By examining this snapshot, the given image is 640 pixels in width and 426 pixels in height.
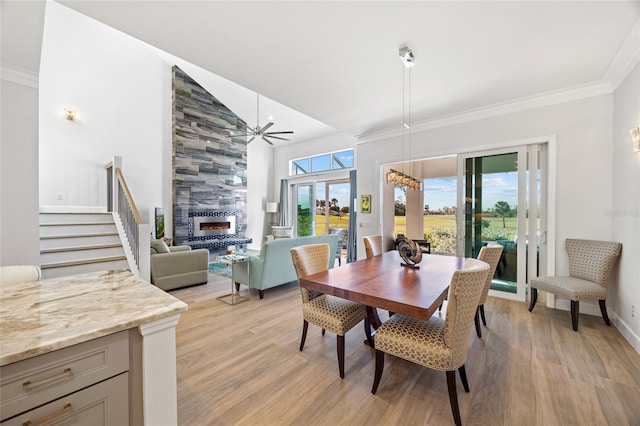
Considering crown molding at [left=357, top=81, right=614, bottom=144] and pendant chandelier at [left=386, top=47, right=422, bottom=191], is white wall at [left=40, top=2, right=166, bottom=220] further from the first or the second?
pendant chandelier at [left=386, top=47, right=422, bottom=191]

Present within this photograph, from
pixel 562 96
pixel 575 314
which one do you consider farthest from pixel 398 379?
pixel 562 96

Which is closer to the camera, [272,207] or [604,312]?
[604,312]

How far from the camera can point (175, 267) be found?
4172mm

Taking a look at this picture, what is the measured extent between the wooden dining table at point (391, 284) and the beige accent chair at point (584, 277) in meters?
1.25

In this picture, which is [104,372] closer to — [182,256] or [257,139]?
[182,256]

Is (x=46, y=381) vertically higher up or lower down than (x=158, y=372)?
higher up

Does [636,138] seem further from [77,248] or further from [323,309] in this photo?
[77,248]

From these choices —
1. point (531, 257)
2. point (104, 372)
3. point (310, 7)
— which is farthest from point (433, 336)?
point (531, 257)

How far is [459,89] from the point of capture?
11.1 feet

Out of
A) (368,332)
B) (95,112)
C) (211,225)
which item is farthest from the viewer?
(211,225)

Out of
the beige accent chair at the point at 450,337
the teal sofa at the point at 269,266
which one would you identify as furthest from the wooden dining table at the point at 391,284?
the teal sofa at the point at 269,266

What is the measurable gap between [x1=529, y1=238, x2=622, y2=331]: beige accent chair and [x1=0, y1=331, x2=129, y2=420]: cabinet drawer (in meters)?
4.01

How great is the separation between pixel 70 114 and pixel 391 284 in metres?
7.04

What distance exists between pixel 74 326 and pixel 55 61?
6968mm
